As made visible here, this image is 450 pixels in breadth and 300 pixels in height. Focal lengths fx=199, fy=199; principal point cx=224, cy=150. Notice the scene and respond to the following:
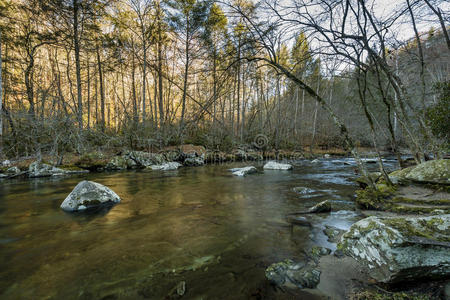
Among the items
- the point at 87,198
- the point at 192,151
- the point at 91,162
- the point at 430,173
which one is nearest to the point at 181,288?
the point at 87,198

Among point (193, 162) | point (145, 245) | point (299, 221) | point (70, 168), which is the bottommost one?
point (299, 221)

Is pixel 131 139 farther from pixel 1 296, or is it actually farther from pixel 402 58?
pixel 402 58

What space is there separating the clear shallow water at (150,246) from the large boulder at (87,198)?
0.24 m

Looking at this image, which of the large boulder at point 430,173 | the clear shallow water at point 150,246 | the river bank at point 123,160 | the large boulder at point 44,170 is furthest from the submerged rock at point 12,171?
the large boulder at point 430,173

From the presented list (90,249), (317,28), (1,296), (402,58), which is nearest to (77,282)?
(1,296)

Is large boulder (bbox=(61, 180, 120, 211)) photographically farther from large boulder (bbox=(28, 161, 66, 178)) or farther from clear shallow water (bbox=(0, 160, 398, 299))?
large boulder (bbox=(28, 161, 66, 178))

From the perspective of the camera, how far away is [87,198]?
391cm

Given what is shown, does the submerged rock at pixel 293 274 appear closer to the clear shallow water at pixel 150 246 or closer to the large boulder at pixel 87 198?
A: the clear shallow water at pixel 150 246

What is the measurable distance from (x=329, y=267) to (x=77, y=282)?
2260 mm

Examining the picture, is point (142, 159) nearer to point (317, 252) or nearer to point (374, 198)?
point (374, 198)

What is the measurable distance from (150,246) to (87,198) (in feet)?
7.79

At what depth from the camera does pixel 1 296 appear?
158 cm

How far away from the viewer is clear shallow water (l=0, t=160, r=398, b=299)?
1.67 meters

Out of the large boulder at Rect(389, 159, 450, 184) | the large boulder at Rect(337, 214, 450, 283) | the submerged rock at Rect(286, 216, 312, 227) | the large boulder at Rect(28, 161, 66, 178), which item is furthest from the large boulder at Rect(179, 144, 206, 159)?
the large boulder at Rect(337, 214, 450, 283)
